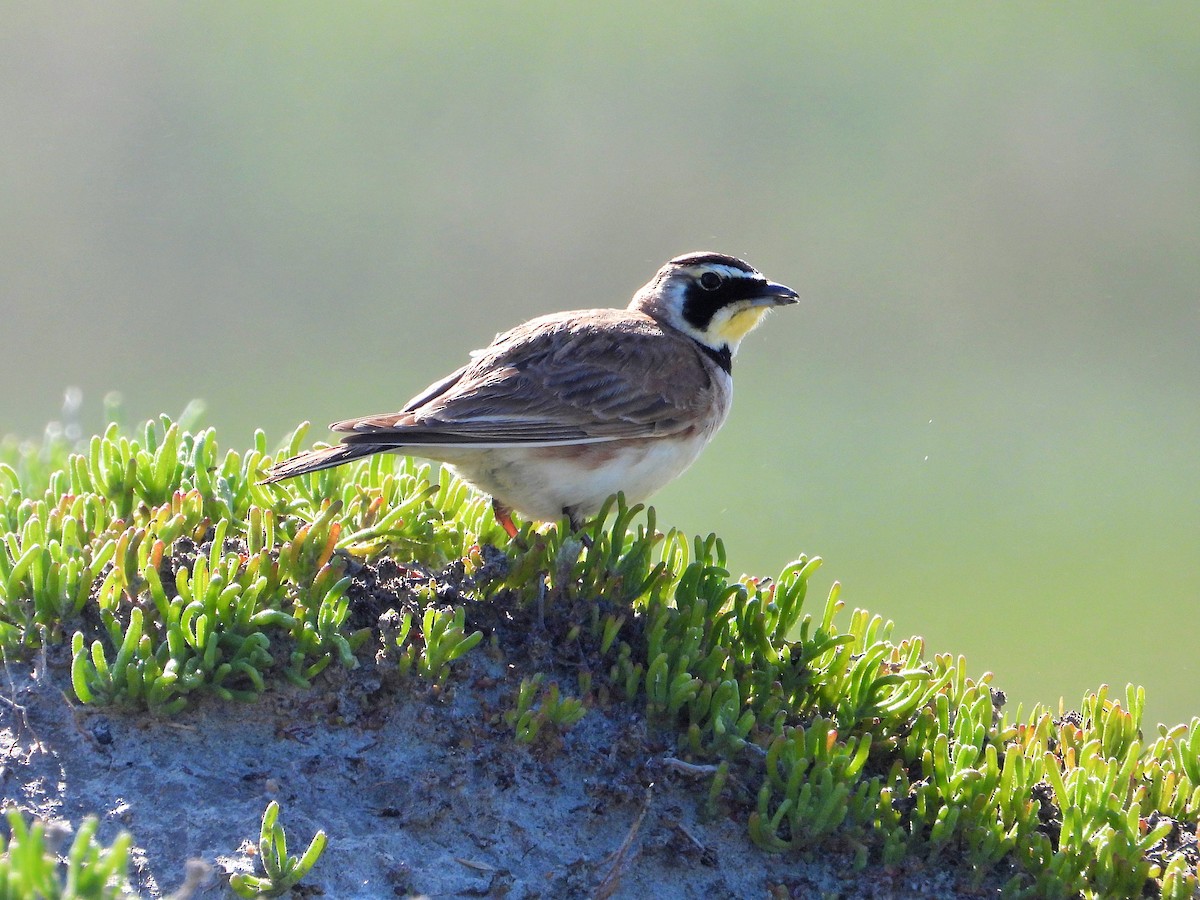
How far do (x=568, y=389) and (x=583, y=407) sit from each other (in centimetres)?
12

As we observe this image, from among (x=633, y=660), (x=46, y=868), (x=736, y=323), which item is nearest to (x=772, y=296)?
(x=736, y=323)

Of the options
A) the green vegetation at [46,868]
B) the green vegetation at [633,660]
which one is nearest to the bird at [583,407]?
the green vegetation at [633,660]

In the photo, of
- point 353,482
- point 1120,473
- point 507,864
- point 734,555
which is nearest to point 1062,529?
point 1120,473

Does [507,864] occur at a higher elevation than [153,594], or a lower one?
lower

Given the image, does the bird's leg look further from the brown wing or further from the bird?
the brown wing

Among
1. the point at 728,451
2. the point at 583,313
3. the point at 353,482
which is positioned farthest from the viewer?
the point at 728,451

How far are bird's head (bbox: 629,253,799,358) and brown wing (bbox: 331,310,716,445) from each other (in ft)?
0.92

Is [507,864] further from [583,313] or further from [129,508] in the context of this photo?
[583,313]

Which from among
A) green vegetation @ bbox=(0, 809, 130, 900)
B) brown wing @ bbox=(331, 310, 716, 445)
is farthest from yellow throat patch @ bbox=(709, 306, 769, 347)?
green vegetation @ bbox=(0, 809, 130, 900)

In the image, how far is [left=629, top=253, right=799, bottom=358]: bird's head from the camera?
7.29m

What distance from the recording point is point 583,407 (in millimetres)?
6211

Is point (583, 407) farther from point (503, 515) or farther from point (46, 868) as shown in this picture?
point (46, 868)

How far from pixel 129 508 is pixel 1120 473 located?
13579 millimetres

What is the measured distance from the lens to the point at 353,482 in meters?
6.04
